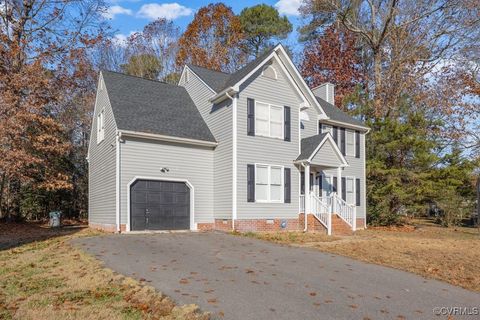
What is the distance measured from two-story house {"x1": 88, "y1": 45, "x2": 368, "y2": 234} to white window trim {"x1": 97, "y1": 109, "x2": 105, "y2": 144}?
50 mm

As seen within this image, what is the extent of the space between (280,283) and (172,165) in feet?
34.0

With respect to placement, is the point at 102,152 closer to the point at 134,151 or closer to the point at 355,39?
the point at 134,151

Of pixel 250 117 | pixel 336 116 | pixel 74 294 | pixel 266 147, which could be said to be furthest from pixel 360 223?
pixel 74 294

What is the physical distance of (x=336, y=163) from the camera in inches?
757

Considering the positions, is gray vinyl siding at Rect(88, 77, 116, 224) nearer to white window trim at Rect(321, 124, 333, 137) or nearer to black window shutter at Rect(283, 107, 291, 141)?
black window shutter at Rect(283, 107, 291, 141)

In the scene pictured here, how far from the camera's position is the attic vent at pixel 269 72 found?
18359mm

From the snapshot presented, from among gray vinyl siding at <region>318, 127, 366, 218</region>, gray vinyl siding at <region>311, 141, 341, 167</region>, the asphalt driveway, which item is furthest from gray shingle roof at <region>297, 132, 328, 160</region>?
the asphalt driveway

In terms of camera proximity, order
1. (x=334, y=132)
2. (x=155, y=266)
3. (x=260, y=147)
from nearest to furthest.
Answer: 1. (x=155, y=266)
2. (x=260, y=147)
3. (x=334, y=132)

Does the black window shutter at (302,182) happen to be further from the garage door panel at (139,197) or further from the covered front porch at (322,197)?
the garage door panel at (139,197)

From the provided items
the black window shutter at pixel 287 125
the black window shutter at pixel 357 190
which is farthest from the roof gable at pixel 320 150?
the black window shutter at pixel 357 190

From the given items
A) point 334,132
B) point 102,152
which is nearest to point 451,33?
point 334,132

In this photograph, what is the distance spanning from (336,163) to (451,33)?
59.6 ft

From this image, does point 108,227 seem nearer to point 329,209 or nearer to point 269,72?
point 329,209

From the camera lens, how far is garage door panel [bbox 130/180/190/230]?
53.2 feet
